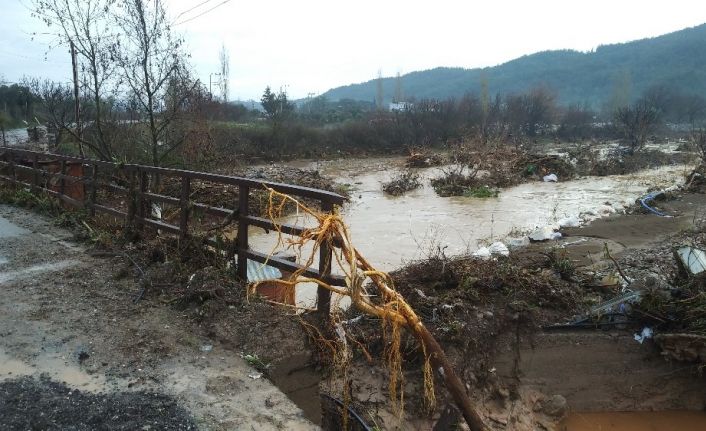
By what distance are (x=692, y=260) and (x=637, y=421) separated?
→ 1965mm

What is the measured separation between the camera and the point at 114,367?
3752 millimetres

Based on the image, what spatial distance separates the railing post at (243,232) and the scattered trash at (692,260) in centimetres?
476

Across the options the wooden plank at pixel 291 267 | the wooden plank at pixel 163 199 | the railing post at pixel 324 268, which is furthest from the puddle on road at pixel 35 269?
the railing post at pixel 324 268

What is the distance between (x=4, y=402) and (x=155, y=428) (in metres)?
1.06

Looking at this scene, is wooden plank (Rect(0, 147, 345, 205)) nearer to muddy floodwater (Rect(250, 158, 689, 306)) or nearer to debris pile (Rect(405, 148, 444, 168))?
muddy floodwater (Rect(250, 158, 689, 306))

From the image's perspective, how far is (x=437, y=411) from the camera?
4234 millimetres

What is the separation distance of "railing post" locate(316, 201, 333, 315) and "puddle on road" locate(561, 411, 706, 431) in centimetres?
263

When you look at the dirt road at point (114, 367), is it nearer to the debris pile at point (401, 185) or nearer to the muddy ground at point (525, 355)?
the muddy ground at point (525, 355)

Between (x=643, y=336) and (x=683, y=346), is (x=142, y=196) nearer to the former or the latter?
(x=643, y=336)

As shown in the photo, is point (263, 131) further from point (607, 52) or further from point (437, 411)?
point (607, 52)

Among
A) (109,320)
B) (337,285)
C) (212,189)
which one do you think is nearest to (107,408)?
(109,320)

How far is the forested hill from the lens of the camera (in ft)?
322

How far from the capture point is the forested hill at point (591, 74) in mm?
98188

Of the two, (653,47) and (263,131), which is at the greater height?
(653,47)
